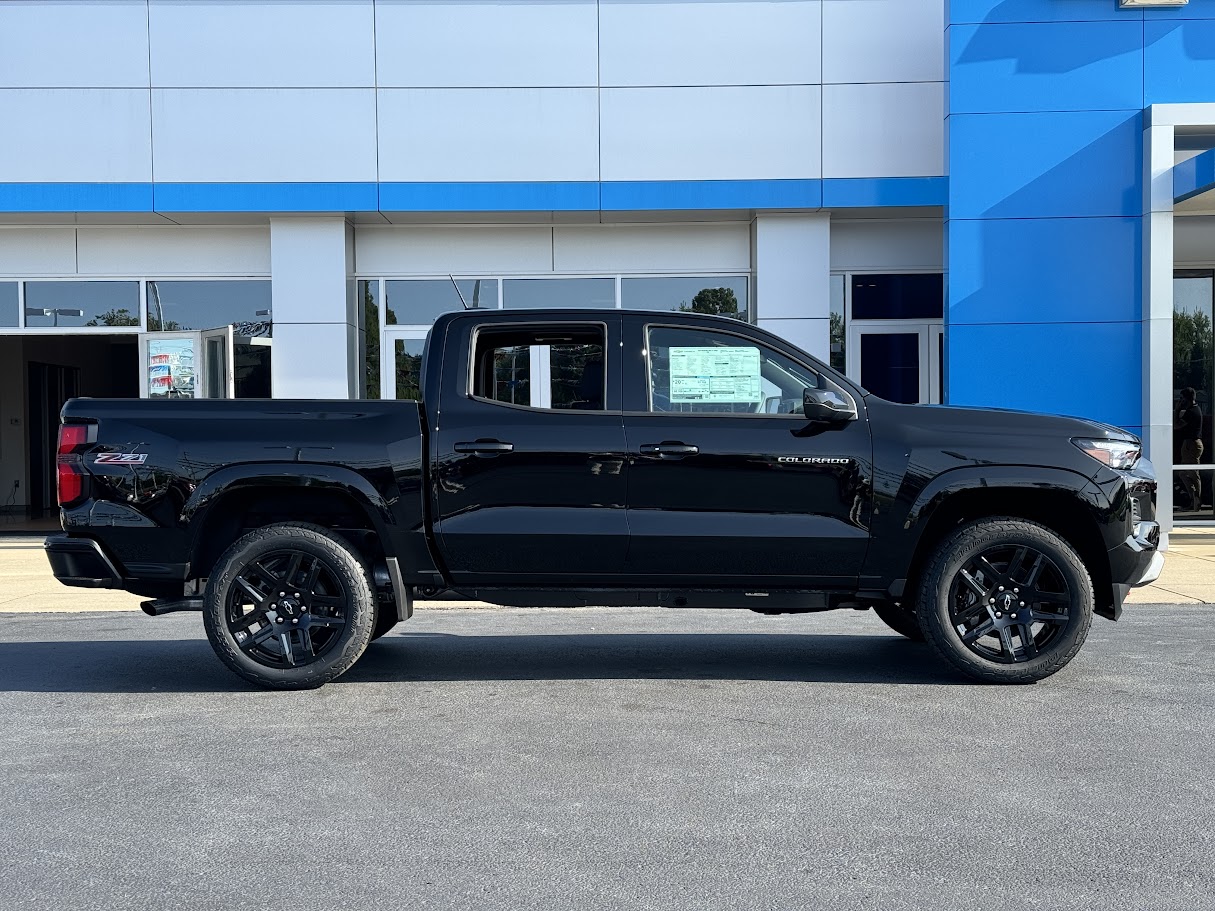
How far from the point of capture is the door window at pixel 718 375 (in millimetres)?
6234

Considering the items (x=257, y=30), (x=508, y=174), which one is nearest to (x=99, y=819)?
(x=508, y=174)

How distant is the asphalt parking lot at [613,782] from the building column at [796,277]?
8.16m

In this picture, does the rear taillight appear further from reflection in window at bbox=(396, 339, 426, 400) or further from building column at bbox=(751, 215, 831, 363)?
building column at bbox=(751, 215, 831, 363)

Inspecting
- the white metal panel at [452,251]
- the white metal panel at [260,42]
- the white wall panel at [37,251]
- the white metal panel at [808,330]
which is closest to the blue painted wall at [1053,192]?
the white metal panel at [808,330]

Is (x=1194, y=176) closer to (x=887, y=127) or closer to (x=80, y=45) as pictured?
(x=887, y=127)

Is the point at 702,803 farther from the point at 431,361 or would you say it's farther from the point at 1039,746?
the point at 431,361

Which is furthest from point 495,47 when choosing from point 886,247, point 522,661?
point 522,661

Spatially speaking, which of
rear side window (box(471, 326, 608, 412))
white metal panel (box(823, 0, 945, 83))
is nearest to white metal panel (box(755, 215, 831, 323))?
white metal panel (box(823, 0, 945, 83))

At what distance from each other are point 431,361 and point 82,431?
1771 mm

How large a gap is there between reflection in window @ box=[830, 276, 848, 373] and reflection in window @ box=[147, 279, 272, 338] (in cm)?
712

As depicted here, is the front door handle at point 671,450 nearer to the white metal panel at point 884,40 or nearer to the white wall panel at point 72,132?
the white metal panel at point 884,40

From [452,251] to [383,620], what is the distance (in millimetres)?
8999

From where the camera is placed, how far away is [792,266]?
15.1 meters

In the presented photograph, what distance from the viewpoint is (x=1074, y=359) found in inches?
547
